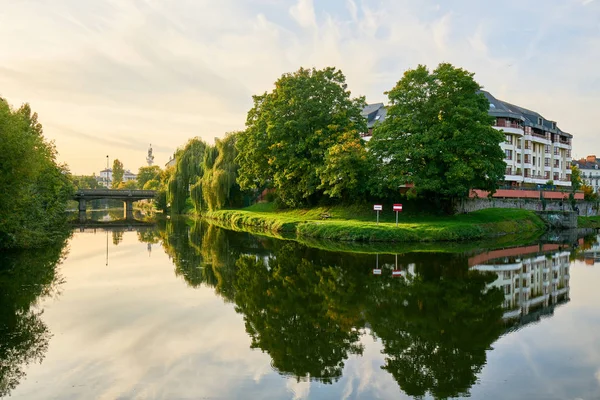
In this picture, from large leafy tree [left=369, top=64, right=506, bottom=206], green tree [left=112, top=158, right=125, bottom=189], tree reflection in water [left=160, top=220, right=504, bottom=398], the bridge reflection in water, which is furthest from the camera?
green tree [left=112, top=158, right=125, bottom=189]

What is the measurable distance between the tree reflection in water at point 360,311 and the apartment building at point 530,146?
137 feet

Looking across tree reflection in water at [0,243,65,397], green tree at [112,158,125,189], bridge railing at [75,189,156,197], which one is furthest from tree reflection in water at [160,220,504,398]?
green tree at [112,158,125,189]

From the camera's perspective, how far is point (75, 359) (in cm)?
974

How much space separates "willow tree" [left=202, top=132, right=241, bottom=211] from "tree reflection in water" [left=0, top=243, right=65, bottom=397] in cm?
3117

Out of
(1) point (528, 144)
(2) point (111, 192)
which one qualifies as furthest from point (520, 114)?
(2) point (111, 192)

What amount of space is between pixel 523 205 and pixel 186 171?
127ft

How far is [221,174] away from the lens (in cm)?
5422

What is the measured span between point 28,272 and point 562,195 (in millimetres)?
56271

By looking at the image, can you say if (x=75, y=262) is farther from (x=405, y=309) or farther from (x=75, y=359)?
(x=405, y=309)

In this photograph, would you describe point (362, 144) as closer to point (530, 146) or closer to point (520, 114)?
point (520, 114)

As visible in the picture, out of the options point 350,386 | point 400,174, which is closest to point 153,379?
point 350,386

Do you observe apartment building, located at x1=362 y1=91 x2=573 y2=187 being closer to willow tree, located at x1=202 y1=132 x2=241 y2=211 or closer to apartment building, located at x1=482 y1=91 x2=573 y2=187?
apartment building, located at x1=482 y1=91 x2=573 y2=187

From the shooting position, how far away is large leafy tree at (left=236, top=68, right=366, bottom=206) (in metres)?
44.1

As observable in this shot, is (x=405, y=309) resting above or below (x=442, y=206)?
below
